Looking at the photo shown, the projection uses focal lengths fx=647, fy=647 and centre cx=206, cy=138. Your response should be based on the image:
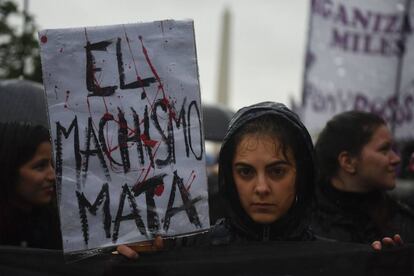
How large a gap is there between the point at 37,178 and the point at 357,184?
56.0 inches

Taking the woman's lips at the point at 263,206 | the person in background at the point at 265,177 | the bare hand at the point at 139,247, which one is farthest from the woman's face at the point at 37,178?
the woman's lips at the point at 263,206

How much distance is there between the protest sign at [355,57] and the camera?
176 inches

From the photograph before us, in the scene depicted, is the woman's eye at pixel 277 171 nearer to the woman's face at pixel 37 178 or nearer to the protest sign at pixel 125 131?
the protest sign at pixel 125 131

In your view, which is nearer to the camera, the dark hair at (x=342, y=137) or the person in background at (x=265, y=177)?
the person in background at (x=265, y=177)

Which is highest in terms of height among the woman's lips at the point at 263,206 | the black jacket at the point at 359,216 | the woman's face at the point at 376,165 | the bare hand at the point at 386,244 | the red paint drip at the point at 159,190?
the red paint drip at the point at 159,190

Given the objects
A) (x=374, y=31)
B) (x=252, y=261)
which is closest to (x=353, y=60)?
(x=374, y=31)

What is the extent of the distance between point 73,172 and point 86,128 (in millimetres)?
136

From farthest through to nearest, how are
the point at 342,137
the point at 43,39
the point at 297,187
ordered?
the point at 342,137 < the point at 297,187 < the point at 43,39

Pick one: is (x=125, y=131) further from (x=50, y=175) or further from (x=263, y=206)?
(x=50, y=175)

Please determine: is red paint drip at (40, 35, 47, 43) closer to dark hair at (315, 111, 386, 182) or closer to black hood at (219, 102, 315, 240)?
black hood at (219, 102, 315, 240)

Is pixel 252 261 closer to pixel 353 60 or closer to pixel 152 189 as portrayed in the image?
pixel 152 189

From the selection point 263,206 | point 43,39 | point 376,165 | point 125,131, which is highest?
point 43,39

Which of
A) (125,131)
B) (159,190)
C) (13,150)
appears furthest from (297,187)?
(13,150)

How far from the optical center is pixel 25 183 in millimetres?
2732
